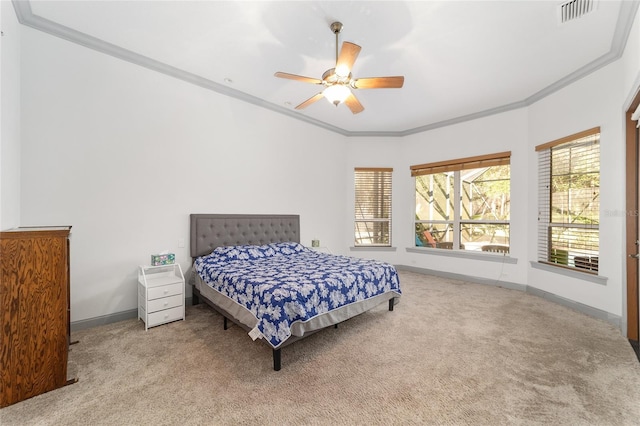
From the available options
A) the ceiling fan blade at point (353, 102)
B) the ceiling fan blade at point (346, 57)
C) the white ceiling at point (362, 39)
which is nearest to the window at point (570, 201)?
the white ceiling at point (362, 39)

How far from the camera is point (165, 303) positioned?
3002mm

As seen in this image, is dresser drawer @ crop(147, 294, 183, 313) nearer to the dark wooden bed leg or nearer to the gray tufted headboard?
the gray tufted headboard

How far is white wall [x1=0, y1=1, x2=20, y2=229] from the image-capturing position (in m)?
2.13

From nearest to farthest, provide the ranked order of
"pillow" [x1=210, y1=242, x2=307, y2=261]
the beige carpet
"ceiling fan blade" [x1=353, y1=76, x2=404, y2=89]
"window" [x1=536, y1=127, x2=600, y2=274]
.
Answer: the beige carpet < "ceiling fan blade" [x1=353, y1=76, x2=404, y2=89] < "window" [x1=536, y1=127, x2=600, y2=274] < "pillow" [x1=210, y1=242, x2=307, y2=261]

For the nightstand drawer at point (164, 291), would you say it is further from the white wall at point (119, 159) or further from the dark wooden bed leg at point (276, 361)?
the dark wooden bed leg at point (276, 361)

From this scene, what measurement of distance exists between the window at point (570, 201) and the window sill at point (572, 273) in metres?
0.06

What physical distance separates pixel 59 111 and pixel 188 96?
1338 mm

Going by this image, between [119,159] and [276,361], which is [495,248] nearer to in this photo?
[276,361]

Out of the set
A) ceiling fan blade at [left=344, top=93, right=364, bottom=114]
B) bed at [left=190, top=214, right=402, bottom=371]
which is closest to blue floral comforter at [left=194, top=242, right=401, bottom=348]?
bed at [left=190, top=214, right=402, bottom=371]

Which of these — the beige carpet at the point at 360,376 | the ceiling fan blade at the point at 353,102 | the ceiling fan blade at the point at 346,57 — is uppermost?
the ceiling fan blade at the point at 346,57

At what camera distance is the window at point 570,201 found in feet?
11.1

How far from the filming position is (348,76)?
2.58 meters

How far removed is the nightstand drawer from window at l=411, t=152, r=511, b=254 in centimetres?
456

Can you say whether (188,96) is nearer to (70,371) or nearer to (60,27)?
(60,27)
